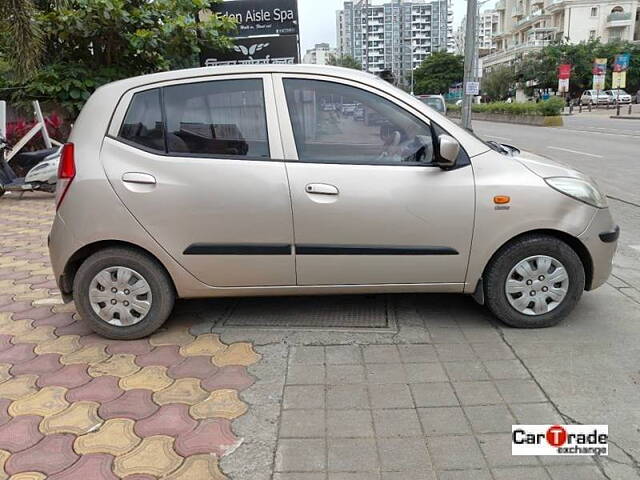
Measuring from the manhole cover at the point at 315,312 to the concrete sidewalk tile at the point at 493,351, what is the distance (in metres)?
0.61

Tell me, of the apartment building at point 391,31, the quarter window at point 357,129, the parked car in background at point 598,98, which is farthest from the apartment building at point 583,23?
the quarter window at point 357,129

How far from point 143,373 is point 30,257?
343 cm

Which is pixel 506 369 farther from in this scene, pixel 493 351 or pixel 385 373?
pixel 385 373

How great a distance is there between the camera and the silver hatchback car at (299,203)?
3545 mm

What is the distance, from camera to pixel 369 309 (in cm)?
422

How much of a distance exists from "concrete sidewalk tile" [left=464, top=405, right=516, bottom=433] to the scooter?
8.57 metres

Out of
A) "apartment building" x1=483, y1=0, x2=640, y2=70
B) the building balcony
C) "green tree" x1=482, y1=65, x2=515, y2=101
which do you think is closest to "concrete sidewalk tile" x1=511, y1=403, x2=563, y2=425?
"green tree" x1=482, y1=65, x2=515, y2=101

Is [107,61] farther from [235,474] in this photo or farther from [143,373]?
[235,474]

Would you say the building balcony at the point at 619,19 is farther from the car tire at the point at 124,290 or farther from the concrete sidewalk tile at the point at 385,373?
the car tire at the point at 124,290

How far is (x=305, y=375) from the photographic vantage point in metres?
3.29

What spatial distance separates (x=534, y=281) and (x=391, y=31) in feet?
243

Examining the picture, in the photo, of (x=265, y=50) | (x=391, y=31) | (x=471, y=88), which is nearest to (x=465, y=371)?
(x=265, y=50)

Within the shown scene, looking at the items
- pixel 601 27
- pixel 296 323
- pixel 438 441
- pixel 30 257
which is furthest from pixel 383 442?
pixel 601 27

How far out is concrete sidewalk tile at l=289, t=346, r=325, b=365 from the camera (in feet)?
11.3
